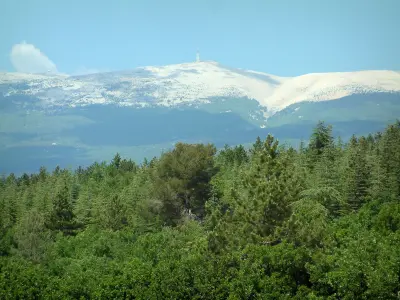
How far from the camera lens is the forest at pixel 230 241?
2272 centimetres

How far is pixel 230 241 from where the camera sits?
3053 centimetres

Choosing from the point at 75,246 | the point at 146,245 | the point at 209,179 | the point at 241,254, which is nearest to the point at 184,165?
the point at 209,179

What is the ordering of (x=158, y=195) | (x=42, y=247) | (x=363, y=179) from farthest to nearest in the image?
→ 1. (x=158, y=195)
2. (x=363, y=179)
3. (x=42, y=247)

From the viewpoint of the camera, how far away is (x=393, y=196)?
4266 cm

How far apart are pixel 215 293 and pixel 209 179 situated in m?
35.8

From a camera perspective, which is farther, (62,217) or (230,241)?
(62,217)

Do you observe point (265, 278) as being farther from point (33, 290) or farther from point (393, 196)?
point (393, 196)

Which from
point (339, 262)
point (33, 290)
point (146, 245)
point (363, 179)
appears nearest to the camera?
point (339, 262)

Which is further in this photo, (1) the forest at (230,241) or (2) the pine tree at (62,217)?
(2) the pine tree at (62,217)

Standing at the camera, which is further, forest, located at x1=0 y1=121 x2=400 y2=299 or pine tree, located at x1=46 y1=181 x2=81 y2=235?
pine tree, located at x1=46 y1=181 x2=81 y2=235

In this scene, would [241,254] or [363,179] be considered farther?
[363,179]

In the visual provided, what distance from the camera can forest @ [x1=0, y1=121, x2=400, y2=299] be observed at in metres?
22.7

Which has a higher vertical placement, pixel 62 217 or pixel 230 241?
pixel 230 241

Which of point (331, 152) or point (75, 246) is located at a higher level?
point (331, 152)
